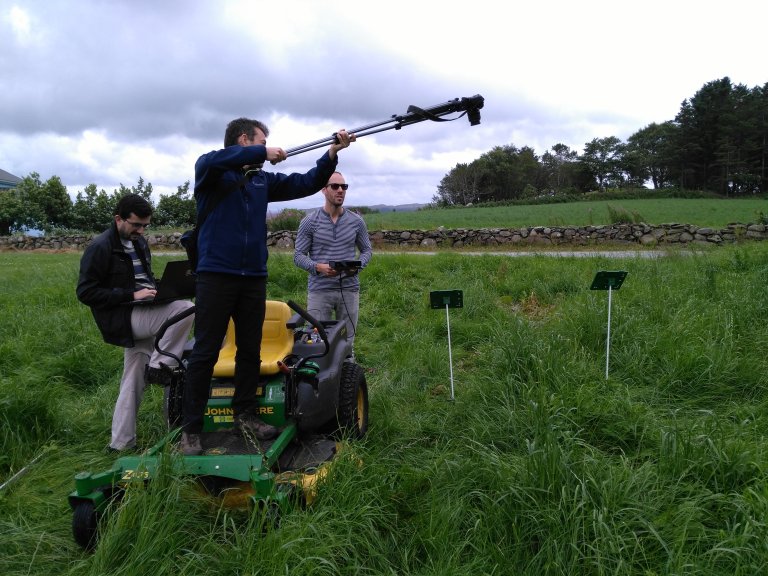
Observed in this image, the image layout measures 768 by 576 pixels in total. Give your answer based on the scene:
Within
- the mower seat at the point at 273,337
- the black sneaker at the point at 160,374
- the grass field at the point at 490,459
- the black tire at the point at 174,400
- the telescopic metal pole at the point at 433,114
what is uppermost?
the telescopic metal pole at the point at 433,114

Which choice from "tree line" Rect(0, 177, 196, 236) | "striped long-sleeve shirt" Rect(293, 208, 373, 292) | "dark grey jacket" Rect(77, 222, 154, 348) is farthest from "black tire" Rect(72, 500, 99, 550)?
"tree line" Rect(0, 177, 196, 236)

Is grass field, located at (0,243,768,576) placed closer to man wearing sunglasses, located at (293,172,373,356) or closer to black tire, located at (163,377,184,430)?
black tire, located at (163,377,184,430)

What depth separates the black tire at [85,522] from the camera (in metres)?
2.46

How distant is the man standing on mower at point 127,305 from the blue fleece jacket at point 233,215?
0.99m

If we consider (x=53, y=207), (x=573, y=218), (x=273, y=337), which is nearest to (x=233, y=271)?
(x=273, y=337)

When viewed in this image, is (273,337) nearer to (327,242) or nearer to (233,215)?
(233,215)

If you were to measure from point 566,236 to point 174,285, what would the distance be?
15.6 m

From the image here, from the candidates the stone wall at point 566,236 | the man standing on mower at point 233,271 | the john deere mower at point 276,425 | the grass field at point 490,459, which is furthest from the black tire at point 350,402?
the stone wall at point 566,236

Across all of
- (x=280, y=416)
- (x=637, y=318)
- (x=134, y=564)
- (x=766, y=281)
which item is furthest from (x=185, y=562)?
(x=766, y=281)

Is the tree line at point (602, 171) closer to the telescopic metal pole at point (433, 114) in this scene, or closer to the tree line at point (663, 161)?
the tree line at point (663, 161)

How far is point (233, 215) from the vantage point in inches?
114

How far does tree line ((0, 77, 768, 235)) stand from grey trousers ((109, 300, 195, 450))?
20.5 metres

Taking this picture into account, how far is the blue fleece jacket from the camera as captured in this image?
2719mm

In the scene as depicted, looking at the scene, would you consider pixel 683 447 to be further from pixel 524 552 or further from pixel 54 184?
pixel 54 184
